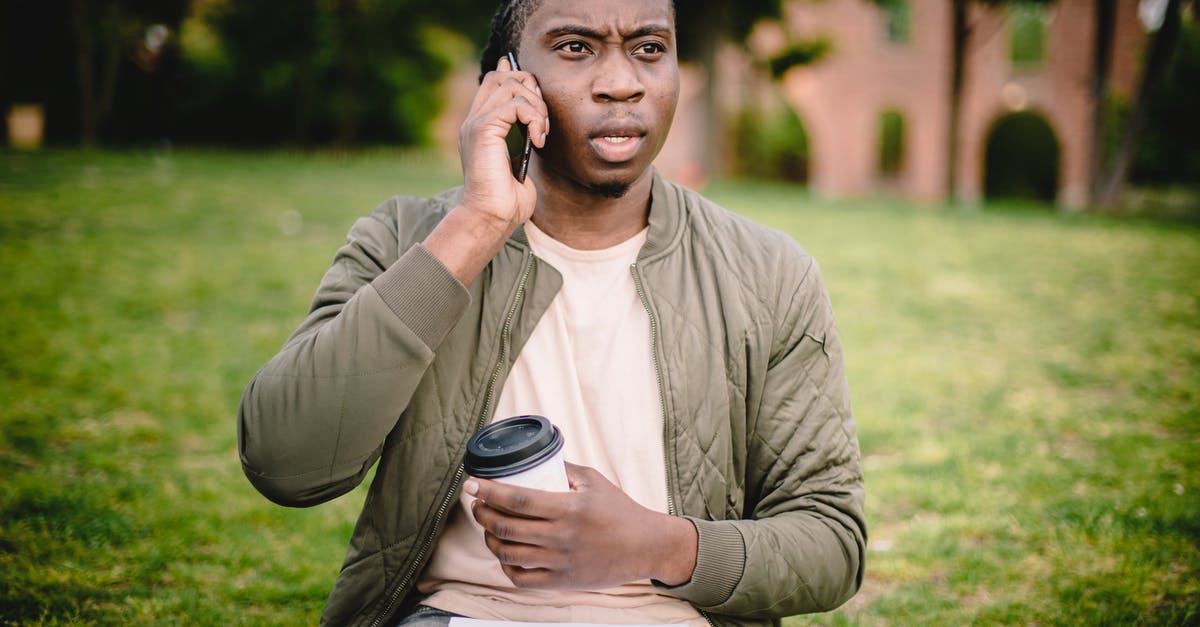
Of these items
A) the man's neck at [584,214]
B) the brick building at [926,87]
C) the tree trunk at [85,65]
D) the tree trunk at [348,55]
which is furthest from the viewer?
the brick building at [926,87]

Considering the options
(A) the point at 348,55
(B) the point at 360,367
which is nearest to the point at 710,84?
(A) the point at 348,55

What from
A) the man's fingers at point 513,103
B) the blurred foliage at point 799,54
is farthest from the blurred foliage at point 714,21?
the man's fingers at point 513,103

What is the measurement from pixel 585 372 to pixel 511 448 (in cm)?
51

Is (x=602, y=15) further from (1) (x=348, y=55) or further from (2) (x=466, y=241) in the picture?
(1) (x=348, y=55)

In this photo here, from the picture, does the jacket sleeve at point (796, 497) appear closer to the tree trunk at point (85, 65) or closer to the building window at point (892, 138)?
the tree trunk at point (85, 65)

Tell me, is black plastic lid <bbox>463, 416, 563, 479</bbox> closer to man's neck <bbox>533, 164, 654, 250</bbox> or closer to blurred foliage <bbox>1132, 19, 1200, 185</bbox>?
man's neck <bbox>533, 164, 654, 250</bbox>

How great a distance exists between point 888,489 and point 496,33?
3670 mm

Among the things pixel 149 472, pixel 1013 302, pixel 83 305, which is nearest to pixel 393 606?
pixel 149 472

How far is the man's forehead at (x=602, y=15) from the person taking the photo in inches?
90.3

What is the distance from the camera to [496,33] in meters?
2.66

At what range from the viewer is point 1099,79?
821 inches

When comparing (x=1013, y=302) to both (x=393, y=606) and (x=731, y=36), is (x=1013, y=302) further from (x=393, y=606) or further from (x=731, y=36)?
(x=731, y=36)

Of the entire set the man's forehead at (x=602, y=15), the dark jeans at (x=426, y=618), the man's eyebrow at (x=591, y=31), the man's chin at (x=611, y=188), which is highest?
the man's forehead at (x=602, y=15)

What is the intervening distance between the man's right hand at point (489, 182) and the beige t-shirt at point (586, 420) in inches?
11.8
